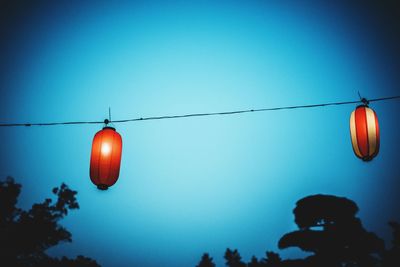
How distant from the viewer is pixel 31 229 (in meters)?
15.1

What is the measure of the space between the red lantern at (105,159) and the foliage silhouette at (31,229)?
11.3 m

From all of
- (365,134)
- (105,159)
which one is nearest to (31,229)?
(105,159)

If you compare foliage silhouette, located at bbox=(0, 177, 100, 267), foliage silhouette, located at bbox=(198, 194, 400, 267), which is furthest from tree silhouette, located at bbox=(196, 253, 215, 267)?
foliage silhouette, located at bbox=(198, 194, 400, 267)

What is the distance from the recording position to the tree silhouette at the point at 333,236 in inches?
433

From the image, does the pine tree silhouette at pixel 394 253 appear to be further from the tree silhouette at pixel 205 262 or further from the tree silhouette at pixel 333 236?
the tree silhouette at pixel 205 262

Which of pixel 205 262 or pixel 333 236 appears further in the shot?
pixel 205 262

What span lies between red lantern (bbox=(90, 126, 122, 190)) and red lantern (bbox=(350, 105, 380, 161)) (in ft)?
16.8

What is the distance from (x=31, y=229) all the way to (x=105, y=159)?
1238cm

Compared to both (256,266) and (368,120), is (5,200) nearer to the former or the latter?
(256,266)

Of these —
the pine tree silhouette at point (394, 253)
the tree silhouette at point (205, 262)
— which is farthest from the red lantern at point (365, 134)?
the tree silhouette at point (205, 262)

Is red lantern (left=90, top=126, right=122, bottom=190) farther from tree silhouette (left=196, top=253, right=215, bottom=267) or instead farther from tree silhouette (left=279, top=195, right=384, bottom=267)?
tree silhouette (left=196, top=253, right=215, bottom=267)

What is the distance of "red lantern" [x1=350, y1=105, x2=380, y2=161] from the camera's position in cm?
603

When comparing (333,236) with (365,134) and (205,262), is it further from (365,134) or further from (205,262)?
(205,262)

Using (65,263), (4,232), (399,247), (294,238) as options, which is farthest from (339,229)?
(4,232)
